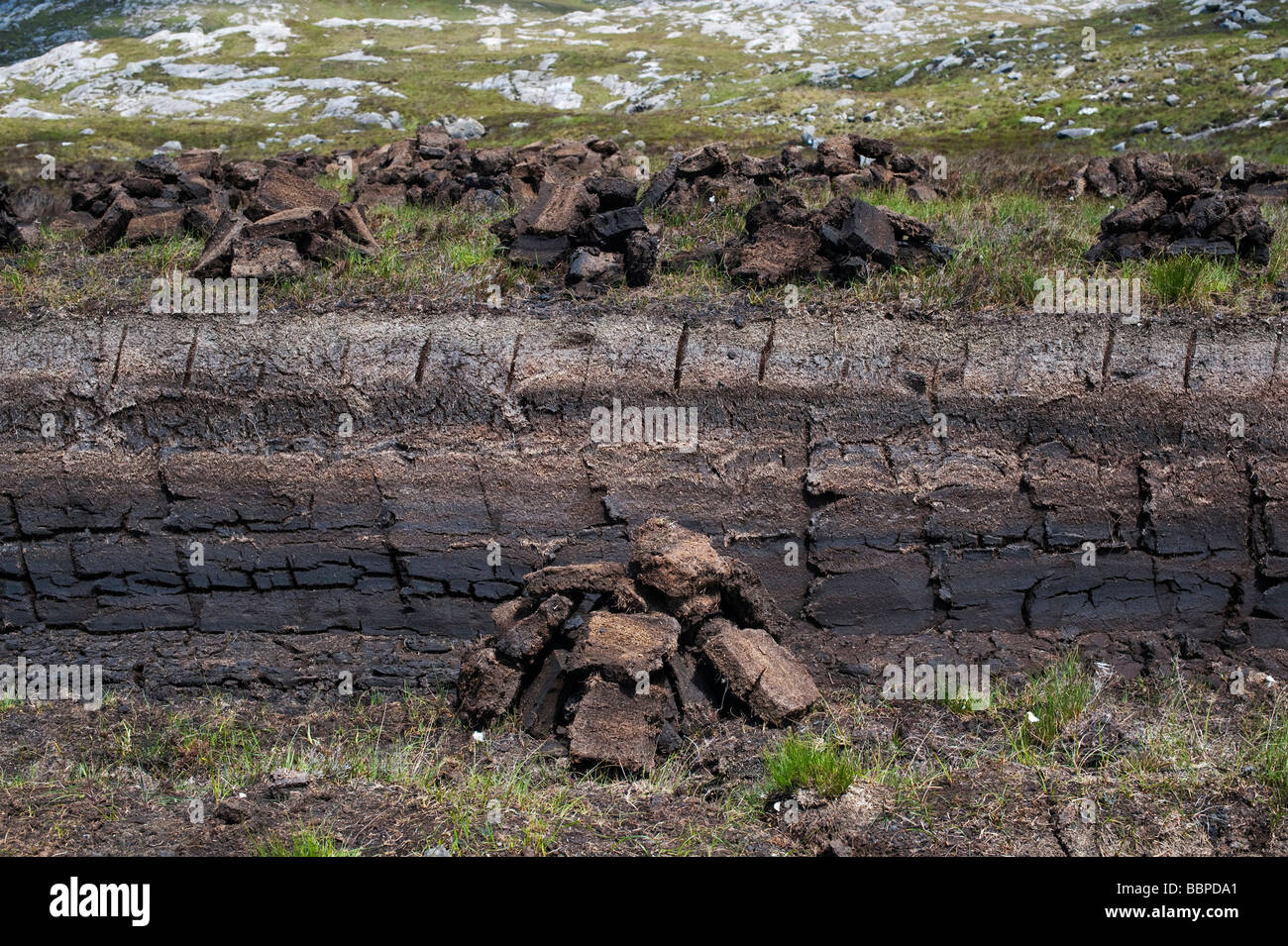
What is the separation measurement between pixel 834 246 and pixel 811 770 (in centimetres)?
380

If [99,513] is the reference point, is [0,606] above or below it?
below

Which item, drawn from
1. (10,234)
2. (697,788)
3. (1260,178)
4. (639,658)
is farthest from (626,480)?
(1260,178)

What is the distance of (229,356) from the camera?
628 centimetres

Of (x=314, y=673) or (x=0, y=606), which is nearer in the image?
(x=314, y=673)

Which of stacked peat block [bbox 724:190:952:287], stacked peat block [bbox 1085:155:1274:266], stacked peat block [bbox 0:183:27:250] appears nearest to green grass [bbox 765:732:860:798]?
stacked peat block [bbox 724:190:952:287]

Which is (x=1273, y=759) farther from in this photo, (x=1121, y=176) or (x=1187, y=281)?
(x=1121, y=176)

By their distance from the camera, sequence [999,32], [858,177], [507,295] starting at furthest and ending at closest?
[999,32] → [858,177] → [507,295]

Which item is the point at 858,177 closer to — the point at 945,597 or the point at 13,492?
the point at 945,597

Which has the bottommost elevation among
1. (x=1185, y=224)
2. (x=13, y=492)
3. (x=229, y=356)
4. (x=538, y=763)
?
(x=538, y=763)

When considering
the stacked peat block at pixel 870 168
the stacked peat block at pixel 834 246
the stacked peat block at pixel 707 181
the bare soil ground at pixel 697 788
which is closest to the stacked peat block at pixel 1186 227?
the stacked peat block at pixel 834 246

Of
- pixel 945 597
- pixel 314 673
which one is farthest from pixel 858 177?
pixel 314 673

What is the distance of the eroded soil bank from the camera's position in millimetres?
5656

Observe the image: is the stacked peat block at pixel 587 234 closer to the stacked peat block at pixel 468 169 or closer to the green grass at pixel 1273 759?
the stacked peat block at pixel 468 169

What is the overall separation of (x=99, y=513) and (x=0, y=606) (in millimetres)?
877
